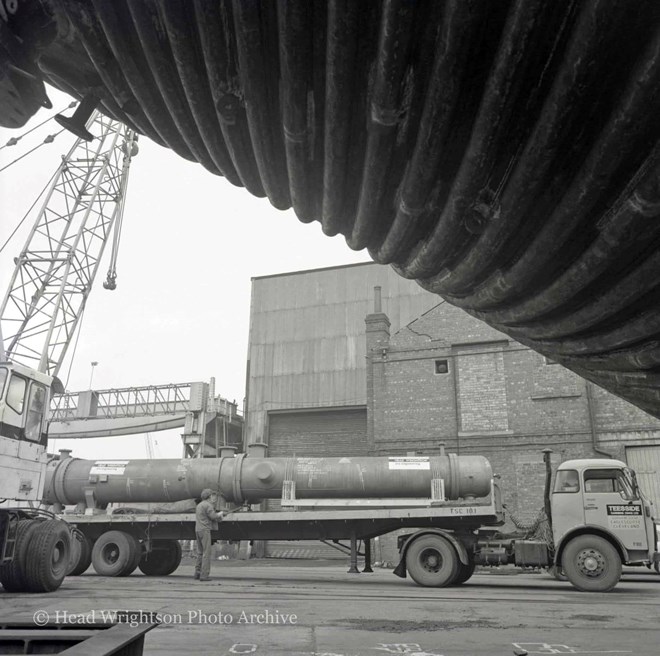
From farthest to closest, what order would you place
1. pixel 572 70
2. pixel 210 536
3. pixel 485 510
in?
pixel 210 536 < pixel 485 510 < pixel 572 70

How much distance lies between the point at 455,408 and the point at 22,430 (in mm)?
13646

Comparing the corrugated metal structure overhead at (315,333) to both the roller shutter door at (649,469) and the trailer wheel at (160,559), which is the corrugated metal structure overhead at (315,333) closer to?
the roller shutter door at (649,469)

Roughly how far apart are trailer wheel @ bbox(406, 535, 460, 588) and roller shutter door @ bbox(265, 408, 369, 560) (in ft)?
44.4

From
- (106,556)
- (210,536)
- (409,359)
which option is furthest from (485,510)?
(409,359)

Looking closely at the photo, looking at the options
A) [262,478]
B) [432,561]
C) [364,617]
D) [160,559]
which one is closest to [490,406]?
[432,561]

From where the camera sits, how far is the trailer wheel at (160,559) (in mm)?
14812

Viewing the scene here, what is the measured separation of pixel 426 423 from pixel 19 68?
19.6 metres

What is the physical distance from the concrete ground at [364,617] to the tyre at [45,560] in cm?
29

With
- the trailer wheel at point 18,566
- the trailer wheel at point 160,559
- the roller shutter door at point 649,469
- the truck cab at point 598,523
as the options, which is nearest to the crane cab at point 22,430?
the trailer wheel at point 18,566

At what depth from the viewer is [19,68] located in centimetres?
209

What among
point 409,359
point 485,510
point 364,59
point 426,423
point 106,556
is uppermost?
point 409,359

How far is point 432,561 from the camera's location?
12.2 m

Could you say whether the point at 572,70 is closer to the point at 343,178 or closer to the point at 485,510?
the point at 343,178

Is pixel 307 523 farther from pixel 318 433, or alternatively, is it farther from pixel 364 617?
pixel 318 433
